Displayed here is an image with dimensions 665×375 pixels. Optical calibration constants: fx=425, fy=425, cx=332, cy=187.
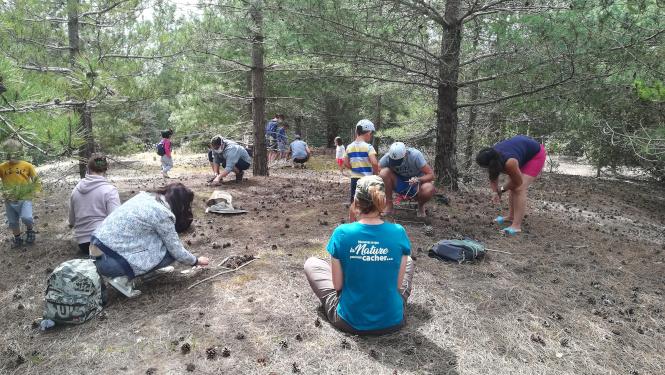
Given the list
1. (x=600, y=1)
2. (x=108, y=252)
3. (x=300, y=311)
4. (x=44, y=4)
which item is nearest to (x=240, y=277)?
(x=300, y=311)

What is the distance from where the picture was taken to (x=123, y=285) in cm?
398

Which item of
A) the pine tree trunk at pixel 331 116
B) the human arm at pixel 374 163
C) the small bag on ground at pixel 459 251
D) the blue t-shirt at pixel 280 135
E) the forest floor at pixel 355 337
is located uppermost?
the pine tree trunk at pixel 331 116

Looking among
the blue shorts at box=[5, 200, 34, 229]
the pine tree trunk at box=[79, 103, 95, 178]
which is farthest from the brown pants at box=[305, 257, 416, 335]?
the blue shorts at box=[5, 200, 34, 229]

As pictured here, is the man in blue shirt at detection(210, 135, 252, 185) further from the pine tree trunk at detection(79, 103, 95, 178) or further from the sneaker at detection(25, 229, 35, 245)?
the sneaker at detection(25, 229, 35, 245)

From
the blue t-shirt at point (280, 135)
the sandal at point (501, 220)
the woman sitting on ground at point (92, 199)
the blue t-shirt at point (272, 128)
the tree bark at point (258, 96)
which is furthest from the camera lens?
the blue t-shirt at point (280, 135)

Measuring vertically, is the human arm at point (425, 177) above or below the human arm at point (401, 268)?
above

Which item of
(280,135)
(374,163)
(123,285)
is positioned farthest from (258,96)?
(123,285)

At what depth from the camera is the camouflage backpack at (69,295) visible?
352 cm

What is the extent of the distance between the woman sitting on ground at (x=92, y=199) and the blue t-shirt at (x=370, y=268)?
307 centimetres

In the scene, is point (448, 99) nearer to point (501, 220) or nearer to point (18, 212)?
point (501, 220)

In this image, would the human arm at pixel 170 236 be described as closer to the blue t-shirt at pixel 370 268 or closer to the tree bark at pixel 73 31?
the blue t-shirt at pixel 370 268

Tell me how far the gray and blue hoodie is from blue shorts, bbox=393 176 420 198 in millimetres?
3461

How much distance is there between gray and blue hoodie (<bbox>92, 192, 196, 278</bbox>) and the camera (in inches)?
152

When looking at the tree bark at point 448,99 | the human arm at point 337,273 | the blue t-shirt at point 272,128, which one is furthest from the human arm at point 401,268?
the blue t-shirt at point 272,128
